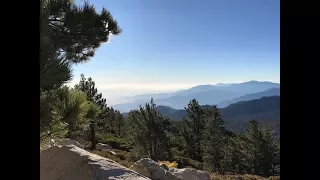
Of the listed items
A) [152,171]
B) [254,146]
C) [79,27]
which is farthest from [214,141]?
[79,27]

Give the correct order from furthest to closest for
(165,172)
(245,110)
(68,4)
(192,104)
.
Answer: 1. (192,104)
2. (245,110)
3. (165,172)
4. (68,4)

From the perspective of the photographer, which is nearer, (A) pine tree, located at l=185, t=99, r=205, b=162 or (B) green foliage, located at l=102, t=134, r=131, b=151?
(A) pine tree, located at l=185, t=99, r=205, b=162

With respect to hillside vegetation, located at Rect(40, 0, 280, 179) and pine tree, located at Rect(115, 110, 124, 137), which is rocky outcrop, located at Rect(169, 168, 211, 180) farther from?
pine tree, located at Rect(115, 110, 124, 137)

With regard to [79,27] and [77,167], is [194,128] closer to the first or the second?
[77,167]

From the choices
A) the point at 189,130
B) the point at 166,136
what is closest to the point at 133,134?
the point at 166,136

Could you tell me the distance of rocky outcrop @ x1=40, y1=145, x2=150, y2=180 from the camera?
1.81 meters

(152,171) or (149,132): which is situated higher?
(152,171)

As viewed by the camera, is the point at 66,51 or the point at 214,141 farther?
the point at 214,141

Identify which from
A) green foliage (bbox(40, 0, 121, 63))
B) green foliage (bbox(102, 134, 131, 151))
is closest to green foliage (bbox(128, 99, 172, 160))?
green foliage (bbox(102, 134, 131, 151))

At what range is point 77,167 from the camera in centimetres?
189
